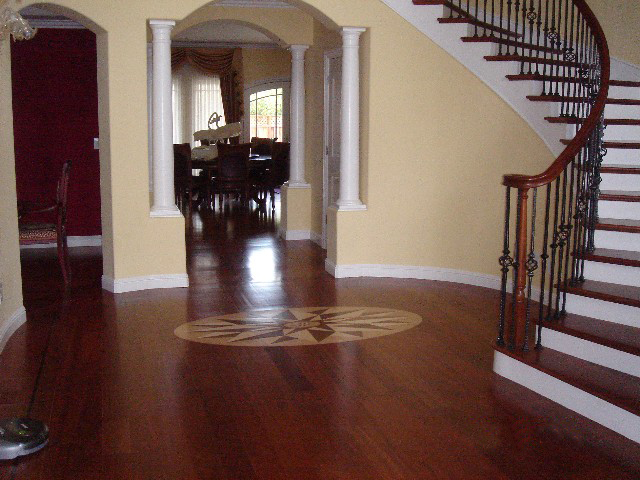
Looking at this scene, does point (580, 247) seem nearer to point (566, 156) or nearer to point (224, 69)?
point (566, 156)

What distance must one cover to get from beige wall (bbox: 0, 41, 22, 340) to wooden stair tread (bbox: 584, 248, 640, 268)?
3538 millimetres

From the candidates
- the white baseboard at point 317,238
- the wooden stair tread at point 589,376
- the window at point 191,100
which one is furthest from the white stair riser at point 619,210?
the window at point 191,100

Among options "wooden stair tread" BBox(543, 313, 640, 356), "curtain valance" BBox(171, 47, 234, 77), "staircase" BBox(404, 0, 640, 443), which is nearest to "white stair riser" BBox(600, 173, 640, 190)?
"staircase" BBox(404, 0, 640, 443)

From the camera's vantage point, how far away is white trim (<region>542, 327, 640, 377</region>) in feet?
12.7

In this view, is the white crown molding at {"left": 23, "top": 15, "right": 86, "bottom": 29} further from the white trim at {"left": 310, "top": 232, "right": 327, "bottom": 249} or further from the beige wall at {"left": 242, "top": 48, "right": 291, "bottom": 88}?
the beige wall at {"left": 242, "top": 48, "right": 291, "bottom": 88}

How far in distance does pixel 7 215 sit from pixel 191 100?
37.7ft

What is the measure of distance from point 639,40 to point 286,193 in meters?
4.19

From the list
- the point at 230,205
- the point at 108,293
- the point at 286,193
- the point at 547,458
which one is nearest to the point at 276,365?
the point at 547,458

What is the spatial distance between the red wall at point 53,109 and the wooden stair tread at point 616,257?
6099 millimetres

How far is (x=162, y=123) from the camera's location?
6.67m

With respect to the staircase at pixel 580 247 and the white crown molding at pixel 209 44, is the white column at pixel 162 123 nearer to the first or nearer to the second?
the staircase at pixel 580 247

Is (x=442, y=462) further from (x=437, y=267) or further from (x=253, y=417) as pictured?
(x=437, y=267)

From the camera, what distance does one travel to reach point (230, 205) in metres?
13.2

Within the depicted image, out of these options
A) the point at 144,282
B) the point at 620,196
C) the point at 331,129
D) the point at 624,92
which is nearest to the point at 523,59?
the point at 624,92
